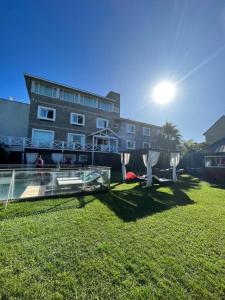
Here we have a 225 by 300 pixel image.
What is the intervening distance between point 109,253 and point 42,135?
65.2ft

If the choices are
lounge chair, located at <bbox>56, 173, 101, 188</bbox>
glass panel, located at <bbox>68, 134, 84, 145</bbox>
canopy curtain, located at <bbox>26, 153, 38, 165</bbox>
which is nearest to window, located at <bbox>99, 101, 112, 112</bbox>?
glass panel, located at <bbox>68, 134, 84, 145</bbox>

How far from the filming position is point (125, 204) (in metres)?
6.94

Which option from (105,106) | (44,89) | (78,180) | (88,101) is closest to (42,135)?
(44,89)

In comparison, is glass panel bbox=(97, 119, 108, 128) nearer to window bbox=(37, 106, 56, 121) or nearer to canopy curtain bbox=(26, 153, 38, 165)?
window bbox=(37, 106, 56, 121)

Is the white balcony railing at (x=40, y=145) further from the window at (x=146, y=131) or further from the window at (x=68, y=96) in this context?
the window at (x=146, y=131)

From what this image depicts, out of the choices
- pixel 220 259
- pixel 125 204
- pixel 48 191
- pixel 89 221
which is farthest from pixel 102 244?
pixel 48 191

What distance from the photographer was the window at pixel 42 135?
20.1m

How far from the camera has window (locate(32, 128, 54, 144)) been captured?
65.9 feet

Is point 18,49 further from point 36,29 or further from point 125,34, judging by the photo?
point 125,34

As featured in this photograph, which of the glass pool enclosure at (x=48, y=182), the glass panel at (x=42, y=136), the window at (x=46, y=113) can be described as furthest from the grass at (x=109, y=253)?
the window at (x=46, y=113)

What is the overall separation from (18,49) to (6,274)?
46.0ft

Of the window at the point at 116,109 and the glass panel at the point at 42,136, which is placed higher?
the window at the point at 116,109

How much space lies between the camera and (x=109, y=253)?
3.44m

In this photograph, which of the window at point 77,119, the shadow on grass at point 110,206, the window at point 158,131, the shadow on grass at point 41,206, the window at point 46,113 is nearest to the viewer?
the shadow on grass at point 41,206
